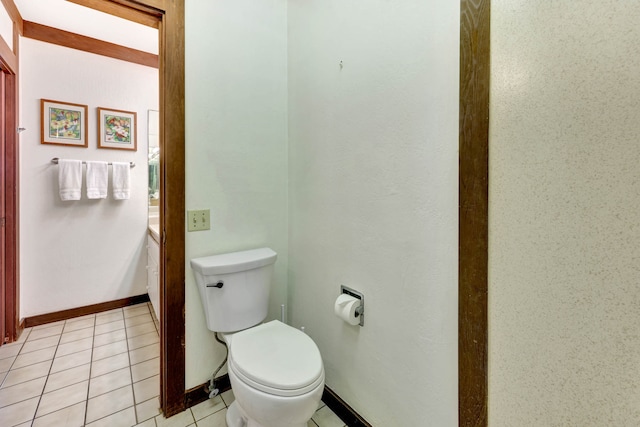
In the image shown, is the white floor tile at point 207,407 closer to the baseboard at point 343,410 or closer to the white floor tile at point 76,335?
the baseboard at point 343,410

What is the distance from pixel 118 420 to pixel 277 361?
98 centimetres

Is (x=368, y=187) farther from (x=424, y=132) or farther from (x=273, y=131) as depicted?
(x=273, y=131)

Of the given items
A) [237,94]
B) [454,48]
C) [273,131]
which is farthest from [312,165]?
[454,48]

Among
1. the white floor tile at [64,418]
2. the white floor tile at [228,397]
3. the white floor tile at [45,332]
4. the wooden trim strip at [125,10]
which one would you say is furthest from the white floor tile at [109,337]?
the wooden trim strip at [125,10]

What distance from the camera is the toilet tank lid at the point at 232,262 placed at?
1.35 m

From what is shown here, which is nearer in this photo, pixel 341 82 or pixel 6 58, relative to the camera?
pixel 341 82

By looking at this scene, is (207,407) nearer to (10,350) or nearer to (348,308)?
(348,308)

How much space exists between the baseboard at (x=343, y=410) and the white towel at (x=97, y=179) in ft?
8.12

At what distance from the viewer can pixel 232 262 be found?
1.40 metres

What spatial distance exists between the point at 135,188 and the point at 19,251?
3.06 ft

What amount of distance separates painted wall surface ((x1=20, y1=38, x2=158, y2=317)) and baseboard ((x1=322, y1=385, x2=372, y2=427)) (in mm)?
2242

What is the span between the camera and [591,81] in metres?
0.65

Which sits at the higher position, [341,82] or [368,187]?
[341,82]

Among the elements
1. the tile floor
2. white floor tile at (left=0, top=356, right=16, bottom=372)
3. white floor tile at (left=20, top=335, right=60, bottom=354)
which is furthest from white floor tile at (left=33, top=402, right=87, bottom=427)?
white floor tile at (left=20, top=335, right=60, bottom=354)
